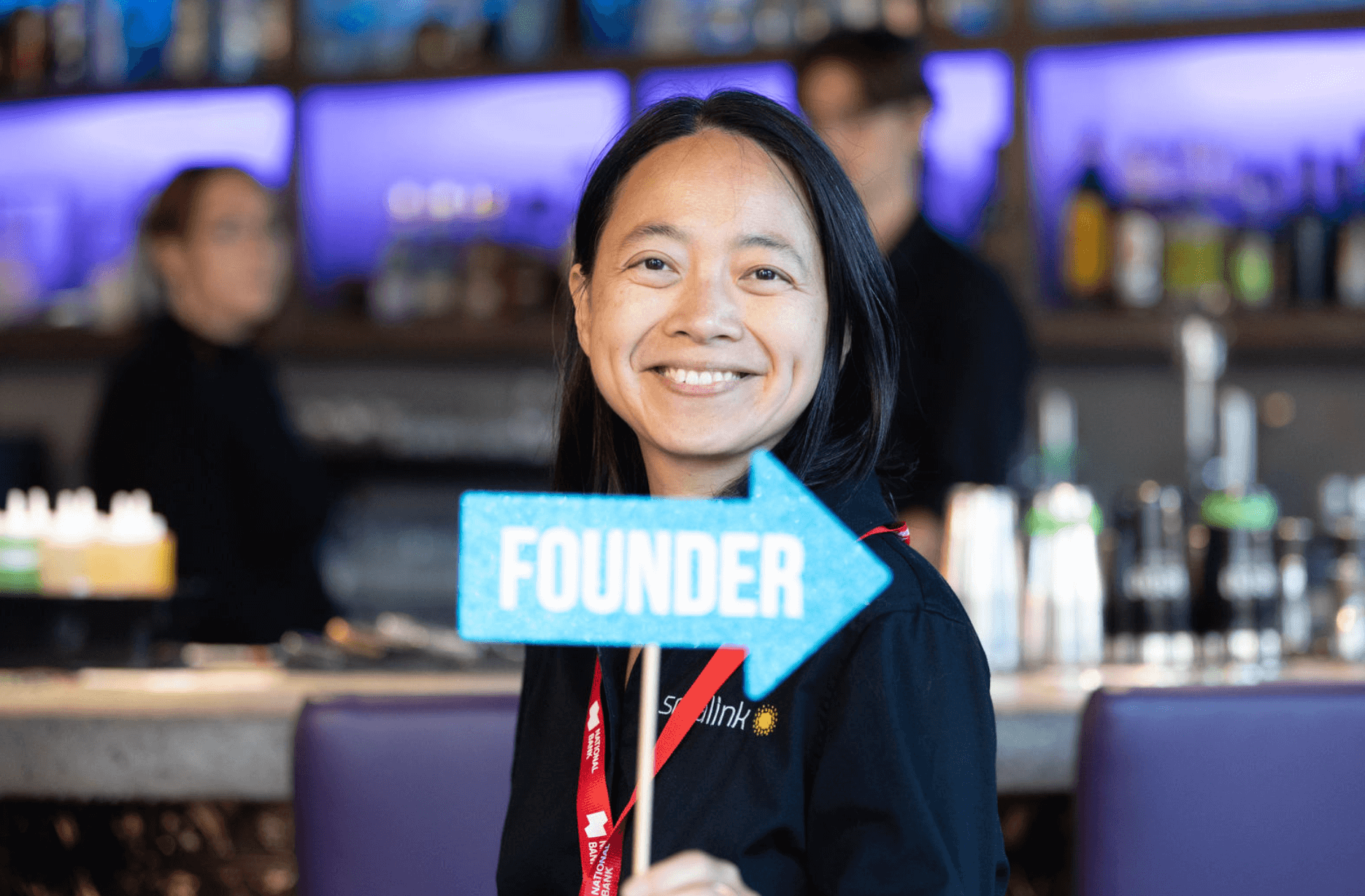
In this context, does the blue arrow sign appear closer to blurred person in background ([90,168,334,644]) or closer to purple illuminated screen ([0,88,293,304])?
blurred person in background ([90,168,334,644])

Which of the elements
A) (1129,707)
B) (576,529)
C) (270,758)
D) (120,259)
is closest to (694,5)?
(120,259)

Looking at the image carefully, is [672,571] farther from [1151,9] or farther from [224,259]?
[1151,9]

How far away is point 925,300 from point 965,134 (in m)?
1.13

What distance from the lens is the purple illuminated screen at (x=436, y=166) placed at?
3266 mm

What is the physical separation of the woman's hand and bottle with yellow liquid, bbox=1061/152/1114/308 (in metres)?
2.32

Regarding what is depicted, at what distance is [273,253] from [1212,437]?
1.93 m

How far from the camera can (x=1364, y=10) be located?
266 cm

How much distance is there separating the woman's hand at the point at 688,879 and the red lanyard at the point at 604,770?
10cm

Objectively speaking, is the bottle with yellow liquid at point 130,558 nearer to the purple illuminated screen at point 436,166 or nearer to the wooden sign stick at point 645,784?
the wooden sign stick at point 645,784

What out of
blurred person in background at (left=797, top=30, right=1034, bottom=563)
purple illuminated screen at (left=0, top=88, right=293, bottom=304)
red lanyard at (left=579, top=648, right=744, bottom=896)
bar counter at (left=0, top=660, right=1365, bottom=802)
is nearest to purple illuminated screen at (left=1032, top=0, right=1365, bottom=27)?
blurred person in background at (left=797, top=30, right=1034, bottom=563)

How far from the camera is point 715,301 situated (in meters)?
0.88

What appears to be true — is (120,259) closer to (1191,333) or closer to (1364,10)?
(1191,333)

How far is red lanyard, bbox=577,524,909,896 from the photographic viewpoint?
85 cm

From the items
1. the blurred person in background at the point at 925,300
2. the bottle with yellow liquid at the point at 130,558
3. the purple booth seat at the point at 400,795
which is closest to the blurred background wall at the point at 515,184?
the blurred person in background at the point at 925,300
